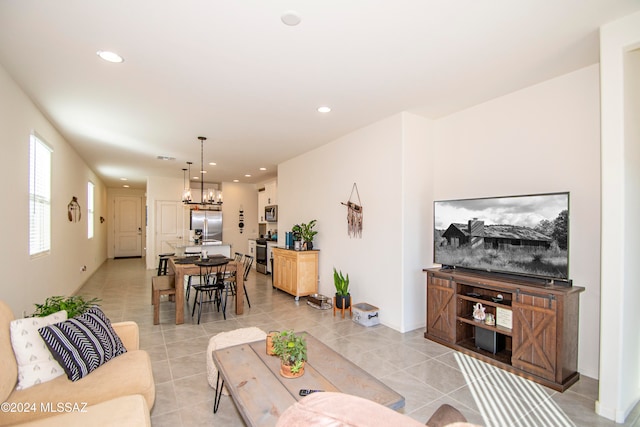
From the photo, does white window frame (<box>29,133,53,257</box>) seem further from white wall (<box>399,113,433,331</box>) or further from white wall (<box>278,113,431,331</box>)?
white wall (<box>399,113,433,331</box>)

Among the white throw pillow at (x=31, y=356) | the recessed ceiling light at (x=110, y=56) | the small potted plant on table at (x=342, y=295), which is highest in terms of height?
the recessed ceiling light at (x=110, y=56)

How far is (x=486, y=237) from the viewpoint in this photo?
3.19m

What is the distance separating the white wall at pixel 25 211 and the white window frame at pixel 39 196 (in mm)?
126

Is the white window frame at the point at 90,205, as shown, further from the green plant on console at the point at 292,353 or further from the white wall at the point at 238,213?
the green plant on console at the point at 292,353

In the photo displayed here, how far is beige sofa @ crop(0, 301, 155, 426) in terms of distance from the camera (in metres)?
1.54

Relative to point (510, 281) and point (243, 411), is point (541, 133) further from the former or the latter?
point (243, 411)

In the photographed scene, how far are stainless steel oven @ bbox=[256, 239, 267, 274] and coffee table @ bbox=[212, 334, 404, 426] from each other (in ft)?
19.4

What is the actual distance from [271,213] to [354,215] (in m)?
4.20

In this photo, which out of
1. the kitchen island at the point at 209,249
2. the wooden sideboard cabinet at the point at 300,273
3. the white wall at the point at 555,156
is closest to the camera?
the white wall at the point at 555,156

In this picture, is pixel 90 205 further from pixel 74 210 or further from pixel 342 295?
pixel 342 295

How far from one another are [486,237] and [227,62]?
122 inches

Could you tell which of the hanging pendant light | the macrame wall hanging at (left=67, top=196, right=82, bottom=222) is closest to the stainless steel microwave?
the hanging pendant light

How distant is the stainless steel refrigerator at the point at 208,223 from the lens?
970 cm

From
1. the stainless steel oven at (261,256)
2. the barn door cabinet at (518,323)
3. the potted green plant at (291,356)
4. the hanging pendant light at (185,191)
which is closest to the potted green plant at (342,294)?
the barn door cabinet at (518,323)
